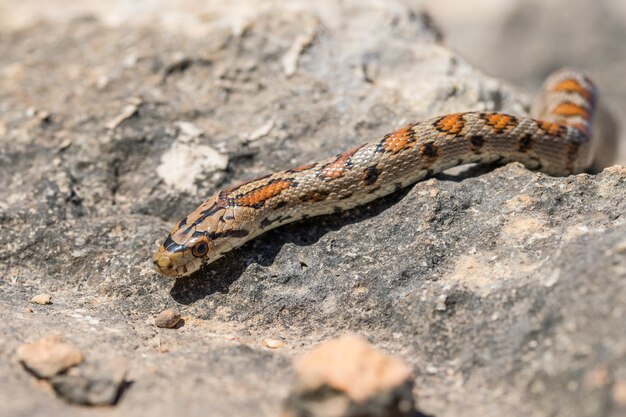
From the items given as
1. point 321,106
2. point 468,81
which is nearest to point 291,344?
point 321,106

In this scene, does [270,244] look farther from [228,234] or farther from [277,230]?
[228,234]

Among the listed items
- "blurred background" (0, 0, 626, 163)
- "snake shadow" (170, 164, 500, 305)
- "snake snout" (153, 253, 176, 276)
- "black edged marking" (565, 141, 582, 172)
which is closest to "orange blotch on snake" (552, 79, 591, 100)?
"black edged marking" (565, 141, 582, 172)

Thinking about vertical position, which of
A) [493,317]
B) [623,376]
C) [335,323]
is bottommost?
[335,323]

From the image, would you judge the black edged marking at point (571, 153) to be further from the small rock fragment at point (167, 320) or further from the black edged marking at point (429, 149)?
the small rock fragment at point (167, 320)

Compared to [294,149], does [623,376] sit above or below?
above

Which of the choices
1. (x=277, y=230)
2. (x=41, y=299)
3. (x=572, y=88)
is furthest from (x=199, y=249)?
(x=572, y=88)

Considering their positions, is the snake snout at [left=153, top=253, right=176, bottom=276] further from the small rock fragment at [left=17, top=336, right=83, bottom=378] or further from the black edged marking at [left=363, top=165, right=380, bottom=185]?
the black edged marking at [left=363, top=165, right=380, bottom=185]

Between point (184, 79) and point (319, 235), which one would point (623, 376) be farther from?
point (184, 79)
